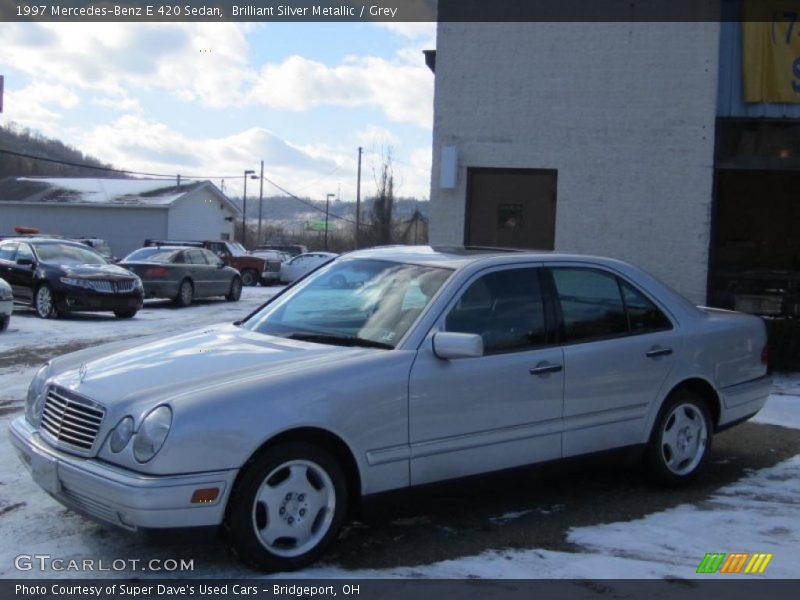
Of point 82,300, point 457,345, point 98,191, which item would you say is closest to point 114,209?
point 98,191

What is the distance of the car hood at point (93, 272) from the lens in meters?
16.2

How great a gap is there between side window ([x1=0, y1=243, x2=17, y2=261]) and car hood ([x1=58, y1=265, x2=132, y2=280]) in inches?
51.7

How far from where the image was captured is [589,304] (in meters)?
5.69

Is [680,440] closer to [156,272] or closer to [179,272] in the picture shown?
[156,272]

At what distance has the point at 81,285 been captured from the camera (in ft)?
52.7

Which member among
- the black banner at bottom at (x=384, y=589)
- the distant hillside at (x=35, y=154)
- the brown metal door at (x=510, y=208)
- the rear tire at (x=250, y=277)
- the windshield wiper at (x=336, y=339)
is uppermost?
the distant hillside at (x=35, y=154)

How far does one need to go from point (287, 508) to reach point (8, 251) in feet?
48.1

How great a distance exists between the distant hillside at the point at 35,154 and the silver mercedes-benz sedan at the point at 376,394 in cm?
6116

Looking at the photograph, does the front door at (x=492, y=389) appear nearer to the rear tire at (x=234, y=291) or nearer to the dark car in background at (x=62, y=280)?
the dark car in background at (x=62, y=280)

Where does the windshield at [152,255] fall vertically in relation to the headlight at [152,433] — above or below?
above

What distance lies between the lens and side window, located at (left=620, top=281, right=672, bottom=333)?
19.3ft

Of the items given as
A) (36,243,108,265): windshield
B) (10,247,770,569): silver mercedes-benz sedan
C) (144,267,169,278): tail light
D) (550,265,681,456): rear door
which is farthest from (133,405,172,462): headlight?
(144,267,169,278): tail light

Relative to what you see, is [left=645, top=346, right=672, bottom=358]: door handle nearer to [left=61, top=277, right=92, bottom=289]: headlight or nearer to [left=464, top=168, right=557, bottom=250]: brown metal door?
[left=464, top=168, right=557, bottom=250]: brown metal door

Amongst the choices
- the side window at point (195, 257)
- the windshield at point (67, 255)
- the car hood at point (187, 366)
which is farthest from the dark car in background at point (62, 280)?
the car hood at point (187, 366)
